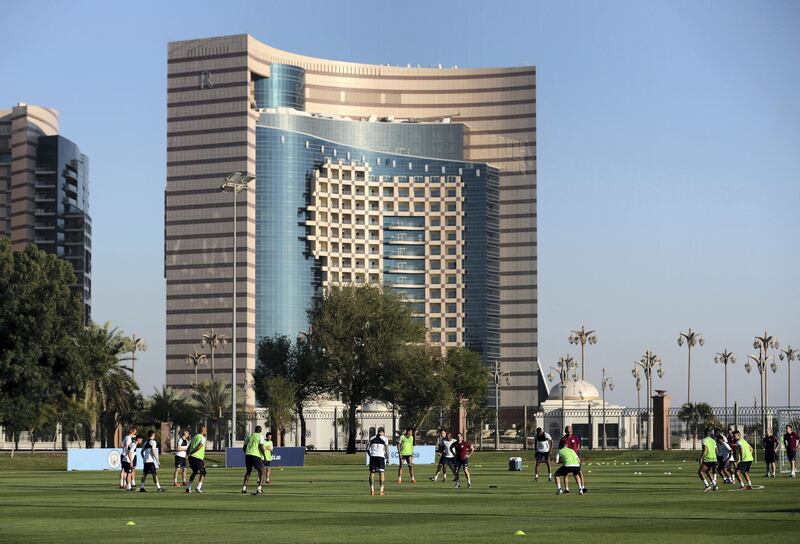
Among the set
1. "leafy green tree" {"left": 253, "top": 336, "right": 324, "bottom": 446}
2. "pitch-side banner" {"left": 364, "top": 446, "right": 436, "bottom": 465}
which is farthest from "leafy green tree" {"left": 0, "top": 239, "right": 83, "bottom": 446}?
"leafy green tree" {"left": 253, "top": 336, "right": 324, "bottom": 446}

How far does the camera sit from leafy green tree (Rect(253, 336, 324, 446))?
108 meters

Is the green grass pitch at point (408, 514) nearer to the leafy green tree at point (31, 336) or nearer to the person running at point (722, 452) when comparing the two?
the person running at point (722, 452)

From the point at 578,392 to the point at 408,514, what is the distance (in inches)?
5594

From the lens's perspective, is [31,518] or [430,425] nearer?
[31,518]

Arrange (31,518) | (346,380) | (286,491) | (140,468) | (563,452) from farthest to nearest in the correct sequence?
(346,380) → (140,468) → (286,491) → (563,452) → (31,518)

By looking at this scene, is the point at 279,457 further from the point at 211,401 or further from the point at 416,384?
the point at 211,401

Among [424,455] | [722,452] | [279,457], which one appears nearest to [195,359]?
[424,455]

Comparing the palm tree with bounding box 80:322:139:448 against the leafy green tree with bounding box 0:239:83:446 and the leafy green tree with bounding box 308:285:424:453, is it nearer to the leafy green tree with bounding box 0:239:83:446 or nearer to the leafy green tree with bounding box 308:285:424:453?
the leafy green tree with bounding box 0:239:83:446

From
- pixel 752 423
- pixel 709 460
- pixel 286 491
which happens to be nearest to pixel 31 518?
pixel 286 491

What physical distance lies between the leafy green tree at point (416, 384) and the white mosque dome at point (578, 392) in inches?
2592

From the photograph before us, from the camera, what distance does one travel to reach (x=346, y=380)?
104m

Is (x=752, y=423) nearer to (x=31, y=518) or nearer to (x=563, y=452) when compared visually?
(x=563, y=452)

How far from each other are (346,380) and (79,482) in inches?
2122

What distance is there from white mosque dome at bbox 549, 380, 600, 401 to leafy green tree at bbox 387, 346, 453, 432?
6584cm
